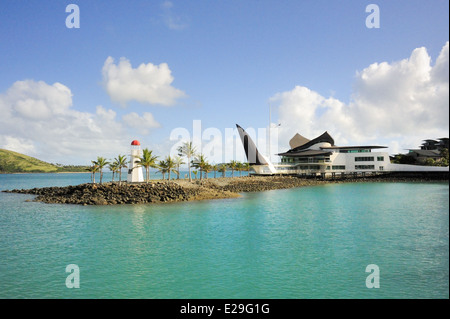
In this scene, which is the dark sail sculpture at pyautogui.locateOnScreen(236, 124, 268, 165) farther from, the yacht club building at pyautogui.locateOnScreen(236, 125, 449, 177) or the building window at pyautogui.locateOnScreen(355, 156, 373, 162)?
the building window at pyautogui.locateOnScreen(355, 156, 373, 162)

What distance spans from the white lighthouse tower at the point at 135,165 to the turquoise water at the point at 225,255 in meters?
20.6

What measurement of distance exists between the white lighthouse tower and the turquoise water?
20.6 meters

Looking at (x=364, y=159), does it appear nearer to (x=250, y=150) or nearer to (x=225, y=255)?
(x=250, y=150)

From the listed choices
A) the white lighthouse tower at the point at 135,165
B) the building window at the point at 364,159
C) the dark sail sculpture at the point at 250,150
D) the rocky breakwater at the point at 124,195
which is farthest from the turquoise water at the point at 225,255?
the building window at the point at 364,159

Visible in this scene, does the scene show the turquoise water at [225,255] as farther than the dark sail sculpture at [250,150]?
No

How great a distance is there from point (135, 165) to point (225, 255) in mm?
38624

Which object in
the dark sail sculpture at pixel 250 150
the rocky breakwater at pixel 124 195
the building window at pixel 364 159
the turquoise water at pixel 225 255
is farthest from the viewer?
the building window at pixel 364 159

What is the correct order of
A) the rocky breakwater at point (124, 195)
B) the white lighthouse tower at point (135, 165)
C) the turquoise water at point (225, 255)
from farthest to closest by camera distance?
the white lighthouse tower at point (135, 165), the rocky breakwater at point (124, 195), the turquoise water at point (225, 255)

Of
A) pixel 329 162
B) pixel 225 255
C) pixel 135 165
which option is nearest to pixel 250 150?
pixel 329 162

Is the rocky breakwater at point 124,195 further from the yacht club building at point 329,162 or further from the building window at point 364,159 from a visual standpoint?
A: the building window at point 364,159

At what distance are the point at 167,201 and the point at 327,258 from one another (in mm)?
29489

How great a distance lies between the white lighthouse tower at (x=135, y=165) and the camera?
169ft
